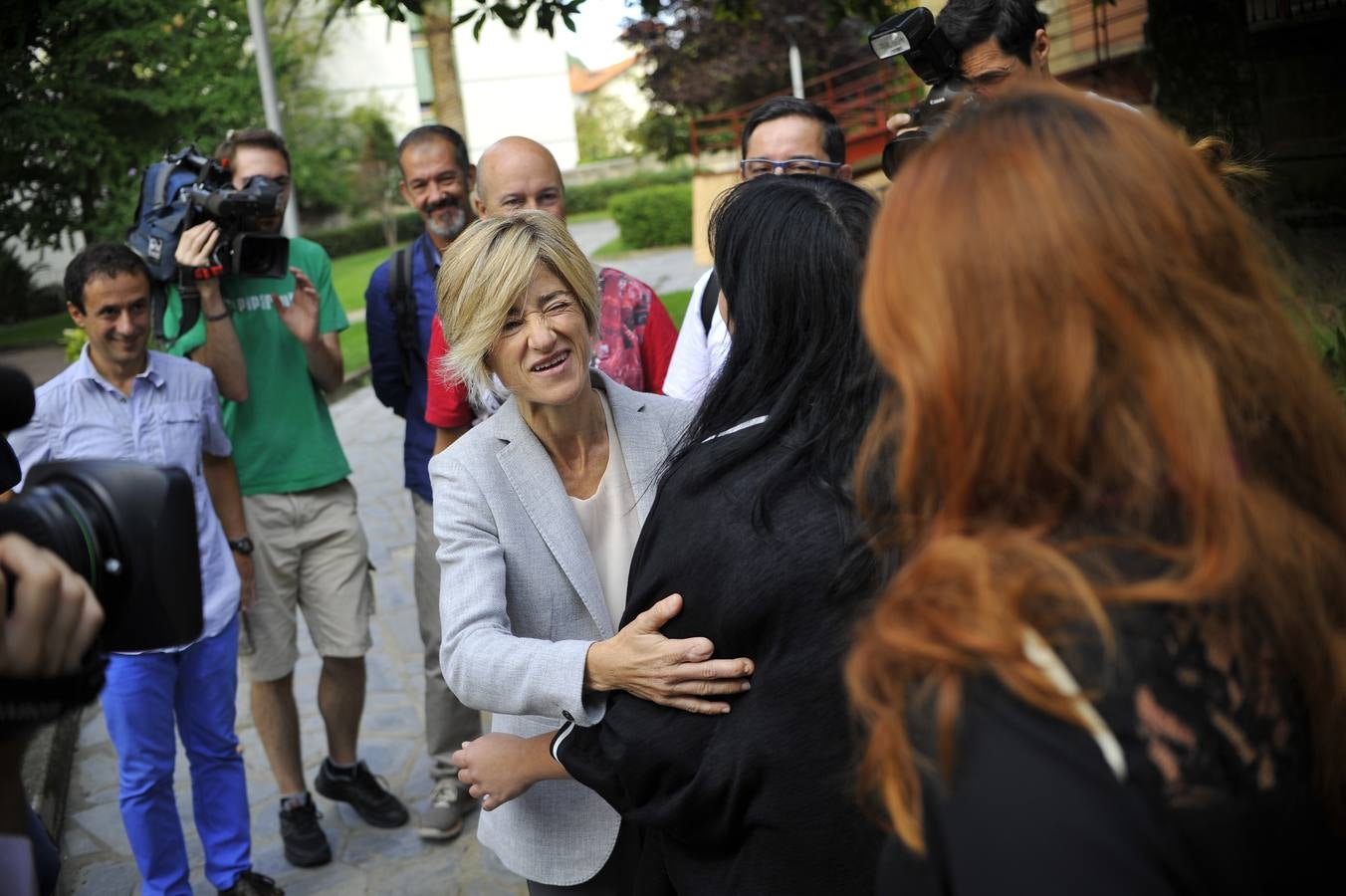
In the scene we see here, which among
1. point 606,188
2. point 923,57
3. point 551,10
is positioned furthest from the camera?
point 606,188

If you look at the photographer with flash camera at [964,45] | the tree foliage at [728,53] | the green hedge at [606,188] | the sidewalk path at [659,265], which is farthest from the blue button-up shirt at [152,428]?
the green hedge at [606,188]

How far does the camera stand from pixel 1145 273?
1.16 metres

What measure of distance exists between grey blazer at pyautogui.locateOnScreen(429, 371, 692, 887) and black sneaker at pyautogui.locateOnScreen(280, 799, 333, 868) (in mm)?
2142

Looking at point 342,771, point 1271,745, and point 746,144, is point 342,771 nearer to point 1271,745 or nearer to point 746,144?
point 746,144

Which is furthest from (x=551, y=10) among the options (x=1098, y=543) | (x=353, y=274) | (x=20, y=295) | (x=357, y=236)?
(x=357, y=236)

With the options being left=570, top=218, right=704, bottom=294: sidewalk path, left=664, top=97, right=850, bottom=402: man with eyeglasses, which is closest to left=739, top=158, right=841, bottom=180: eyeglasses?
left=664, top=97, right=850, bottom=402: man with eyeglasses

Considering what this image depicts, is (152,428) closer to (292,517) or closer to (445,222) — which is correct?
(292,517)

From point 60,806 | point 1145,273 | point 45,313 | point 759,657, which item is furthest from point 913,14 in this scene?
point 45,313

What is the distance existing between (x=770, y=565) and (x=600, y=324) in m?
1.82

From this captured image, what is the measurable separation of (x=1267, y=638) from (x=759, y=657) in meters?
0.90

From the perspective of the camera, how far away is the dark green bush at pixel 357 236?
38.2 meters

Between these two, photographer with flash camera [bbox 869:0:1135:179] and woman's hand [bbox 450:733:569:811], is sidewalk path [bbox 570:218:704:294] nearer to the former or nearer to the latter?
photographer with flash camera [bbox 869:0:1135:179]

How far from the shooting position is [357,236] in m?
39.4

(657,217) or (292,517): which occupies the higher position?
(657,217)
